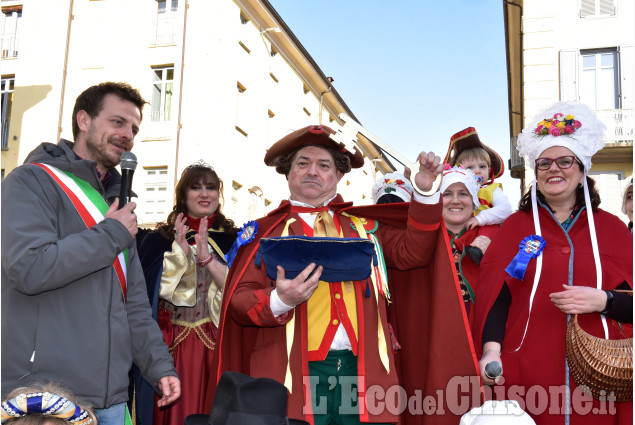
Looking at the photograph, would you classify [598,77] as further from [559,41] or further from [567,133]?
[567,133]

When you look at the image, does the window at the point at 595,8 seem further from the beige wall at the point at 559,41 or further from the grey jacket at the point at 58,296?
Answer: the grey jacket at the point at 58,296

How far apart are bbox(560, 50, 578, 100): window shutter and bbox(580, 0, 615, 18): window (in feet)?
3.66

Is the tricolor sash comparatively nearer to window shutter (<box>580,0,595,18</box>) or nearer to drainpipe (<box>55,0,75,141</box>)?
window shutter (<box>580,0,595,18</box>)

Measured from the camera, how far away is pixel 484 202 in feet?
16.0

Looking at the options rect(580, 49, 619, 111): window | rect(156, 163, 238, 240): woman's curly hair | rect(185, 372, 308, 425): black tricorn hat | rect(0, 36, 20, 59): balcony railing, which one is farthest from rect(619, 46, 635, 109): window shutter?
rect(0, 36, 20, 59): balcony railing

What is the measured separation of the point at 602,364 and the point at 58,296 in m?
2.36

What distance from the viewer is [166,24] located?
20.1 meters

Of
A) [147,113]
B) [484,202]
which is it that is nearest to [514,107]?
[147,113]

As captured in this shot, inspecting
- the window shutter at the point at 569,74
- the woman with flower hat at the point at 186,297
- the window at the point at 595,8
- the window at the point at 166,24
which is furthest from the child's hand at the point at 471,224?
the window at the point at 166,24

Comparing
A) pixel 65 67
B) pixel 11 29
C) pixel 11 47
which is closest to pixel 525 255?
pixel 65 67

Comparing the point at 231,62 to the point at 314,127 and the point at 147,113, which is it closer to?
the point at 147,113

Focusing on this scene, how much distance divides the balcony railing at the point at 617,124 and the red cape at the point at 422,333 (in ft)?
45.3

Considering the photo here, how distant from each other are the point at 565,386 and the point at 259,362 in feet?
4.81

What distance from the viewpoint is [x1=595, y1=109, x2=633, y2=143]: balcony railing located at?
15.6 meters
